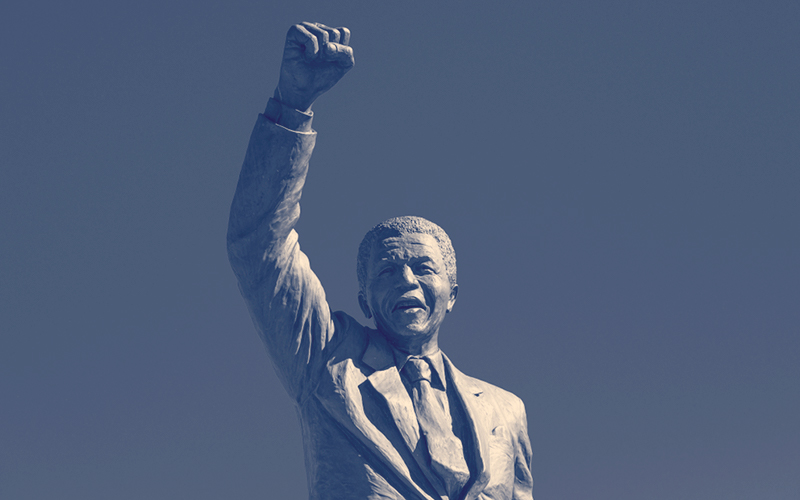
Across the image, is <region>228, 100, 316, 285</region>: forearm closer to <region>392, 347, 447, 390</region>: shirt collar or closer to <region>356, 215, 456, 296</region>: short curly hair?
<region>356, 215, 456, 296</region>: short curly hair

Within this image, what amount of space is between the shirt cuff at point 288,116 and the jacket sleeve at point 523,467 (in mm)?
2706

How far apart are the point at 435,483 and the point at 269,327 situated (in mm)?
1413

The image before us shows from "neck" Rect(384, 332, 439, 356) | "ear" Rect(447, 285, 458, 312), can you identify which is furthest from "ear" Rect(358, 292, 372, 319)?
"ear" Rect(447, 285, 458, 312)

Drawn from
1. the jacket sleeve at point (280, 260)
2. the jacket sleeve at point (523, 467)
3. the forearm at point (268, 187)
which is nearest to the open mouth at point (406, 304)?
the jacket sleeve at point (280, 260)

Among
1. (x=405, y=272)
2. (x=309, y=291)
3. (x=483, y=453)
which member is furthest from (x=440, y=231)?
(x=483, y=453)

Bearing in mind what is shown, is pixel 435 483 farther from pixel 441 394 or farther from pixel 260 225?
pixel 260 225

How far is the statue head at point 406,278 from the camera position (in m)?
6.84

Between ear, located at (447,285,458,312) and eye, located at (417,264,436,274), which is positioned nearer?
eye, located at (417,264,436,274)

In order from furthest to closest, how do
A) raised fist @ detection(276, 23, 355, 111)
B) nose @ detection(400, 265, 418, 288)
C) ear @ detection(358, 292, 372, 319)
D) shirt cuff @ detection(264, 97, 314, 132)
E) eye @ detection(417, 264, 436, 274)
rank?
ear @ detection(358, 292, 372, 319)
eye @ detection(417, 264, 436, 274)
nose @ detection(400, 265, 418, 288)
shirt cuff @ detection(264, 97, 314, 132)
raised fist @ detection(276, 23, 355, 111)

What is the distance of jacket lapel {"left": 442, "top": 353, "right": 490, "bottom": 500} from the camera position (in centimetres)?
658

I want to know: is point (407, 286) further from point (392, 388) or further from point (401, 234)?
point (392, 388)

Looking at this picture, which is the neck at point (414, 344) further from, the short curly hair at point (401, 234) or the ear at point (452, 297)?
the short curly hair at point (401, 234)

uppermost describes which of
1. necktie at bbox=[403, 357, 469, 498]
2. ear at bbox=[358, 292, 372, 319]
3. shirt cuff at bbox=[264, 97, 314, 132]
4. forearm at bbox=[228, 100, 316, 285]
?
shirt cuff at bbox=[264, 97, 314, 132]

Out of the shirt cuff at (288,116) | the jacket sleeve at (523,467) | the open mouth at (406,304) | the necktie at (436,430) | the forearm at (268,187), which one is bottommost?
the jacket sleeve at (523,467)
